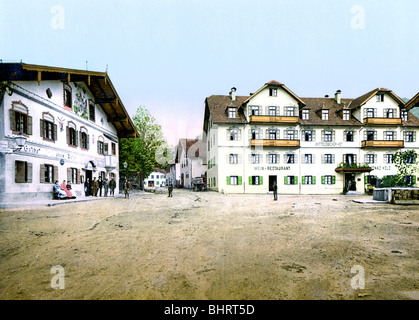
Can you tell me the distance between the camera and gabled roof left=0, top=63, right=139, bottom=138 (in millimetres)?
14115

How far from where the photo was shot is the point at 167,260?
17.4 feet

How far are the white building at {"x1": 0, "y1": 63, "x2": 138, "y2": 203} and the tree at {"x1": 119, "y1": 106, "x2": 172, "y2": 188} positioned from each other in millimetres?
10256

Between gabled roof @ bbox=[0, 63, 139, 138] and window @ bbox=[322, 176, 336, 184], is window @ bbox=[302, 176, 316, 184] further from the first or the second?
gabled roof @ bbox=[0, 63, 139, 138]

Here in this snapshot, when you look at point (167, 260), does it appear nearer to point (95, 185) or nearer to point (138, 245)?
point (138, 245)

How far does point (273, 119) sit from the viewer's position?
112ft

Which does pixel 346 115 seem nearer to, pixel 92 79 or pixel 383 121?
pixel 383 121

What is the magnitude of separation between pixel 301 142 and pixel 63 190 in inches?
1080

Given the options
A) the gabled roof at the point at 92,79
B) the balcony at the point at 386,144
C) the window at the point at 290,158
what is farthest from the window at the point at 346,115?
the gabled roof at the point at 92,79

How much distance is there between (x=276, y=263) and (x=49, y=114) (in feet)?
56.3

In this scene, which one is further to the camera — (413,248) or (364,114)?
(364,114)

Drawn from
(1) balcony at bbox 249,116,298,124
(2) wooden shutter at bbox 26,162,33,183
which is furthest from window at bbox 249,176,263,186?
(2) wooden shutter at bbox 26,162,33,183
